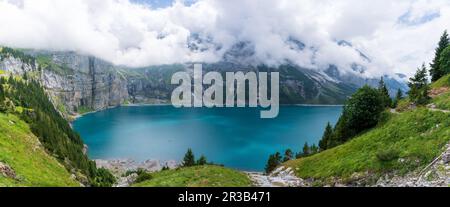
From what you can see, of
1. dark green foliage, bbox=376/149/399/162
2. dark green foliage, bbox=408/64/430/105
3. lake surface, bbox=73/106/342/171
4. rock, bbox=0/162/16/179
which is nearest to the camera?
rock, bbox=0/162/16/179

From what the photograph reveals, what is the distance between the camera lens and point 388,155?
79.6 feet

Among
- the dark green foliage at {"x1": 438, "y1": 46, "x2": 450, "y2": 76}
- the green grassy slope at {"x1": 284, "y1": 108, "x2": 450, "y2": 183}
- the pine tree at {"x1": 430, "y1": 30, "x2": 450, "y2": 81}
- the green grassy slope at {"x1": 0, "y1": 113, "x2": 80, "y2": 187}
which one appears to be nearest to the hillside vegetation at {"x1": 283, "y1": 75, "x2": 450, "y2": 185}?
the green grassy slope at {"x1": 284, "y1": 108, "x2": 450, "y2": 183}

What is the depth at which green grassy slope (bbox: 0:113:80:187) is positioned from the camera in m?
26.5

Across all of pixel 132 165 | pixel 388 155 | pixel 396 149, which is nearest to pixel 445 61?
pixel 396 149

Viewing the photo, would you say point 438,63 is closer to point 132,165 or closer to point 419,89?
point 419,89

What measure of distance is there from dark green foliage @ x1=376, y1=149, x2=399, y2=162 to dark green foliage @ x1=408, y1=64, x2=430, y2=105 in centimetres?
1965

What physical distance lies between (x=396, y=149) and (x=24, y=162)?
36727 millimetres

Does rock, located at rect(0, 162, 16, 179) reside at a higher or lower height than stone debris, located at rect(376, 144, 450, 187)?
lower

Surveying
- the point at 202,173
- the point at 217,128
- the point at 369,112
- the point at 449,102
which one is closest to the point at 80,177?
the point at 202,173

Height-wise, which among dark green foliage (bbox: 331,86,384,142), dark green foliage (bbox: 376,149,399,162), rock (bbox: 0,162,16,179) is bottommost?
rock (bbox: 0,162,16,179)

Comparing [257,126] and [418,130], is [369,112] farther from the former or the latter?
[257,126]

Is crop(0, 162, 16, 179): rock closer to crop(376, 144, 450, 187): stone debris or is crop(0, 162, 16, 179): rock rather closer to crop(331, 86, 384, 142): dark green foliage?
crop(376, 144, 450, 187): stone debris

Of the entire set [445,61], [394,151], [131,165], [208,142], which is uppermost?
[445,61]
